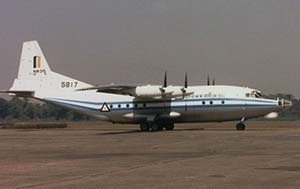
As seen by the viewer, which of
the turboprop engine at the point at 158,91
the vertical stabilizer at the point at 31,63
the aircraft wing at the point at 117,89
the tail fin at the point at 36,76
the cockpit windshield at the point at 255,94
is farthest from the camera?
the vertical stabilizer at the point at 31,63

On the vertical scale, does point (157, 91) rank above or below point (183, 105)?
above

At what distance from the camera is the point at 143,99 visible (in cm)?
4722

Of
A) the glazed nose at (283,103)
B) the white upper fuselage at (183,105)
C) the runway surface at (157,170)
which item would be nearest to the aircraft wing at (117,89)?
the white upper fuselage at (183,105)

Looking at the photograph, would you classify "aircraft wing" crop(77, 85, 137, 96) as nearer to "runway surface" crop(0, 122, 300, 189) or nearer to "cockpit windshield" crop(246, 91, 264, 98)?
"cockpit windshield" crop(246, 91, 264, 98)

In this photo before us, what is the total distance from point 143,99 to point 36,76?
11771 mm

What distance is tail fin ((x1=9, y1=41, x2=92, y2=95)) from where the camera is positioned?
51.2 metres

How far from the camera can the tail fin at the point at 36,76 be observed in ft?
168

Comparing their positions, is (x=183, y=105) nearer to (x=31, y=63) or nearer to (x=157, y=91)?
(x=157, y=91)

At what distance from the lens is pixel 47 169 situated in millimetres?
16109

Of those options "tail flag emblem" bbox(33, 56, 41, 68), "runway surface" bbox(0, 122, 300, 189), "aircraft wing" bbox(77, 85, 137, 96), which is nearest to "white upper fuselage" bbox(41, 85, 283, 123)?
"aircraft wing" bbox(77, 85, 137, 96)

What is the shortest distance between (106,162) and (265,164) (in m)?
5.36

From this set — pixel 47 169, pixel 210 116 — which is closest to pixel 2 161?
pixel 47 169

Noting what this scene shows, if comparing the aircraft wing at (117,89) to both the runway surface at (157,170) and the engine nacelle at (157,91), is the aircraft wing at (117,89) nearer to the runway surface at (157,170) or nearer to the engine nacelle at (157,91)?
the engine nacelle at (157,91)

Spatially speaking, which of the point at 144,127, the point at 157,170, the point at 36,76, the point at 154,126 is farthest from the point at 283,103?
the point at 157,170
